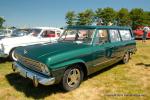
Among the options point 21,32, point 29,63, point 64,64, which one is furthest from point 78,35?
point 21,32

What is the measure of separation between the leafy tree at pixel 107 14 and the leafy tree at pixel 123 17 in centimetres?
156

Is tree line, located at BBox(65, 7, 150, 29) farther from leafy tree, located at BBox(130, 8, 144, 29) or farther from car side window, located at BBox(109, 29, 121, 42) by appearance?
car side window, located at BBox(109, 29, 121, 42)

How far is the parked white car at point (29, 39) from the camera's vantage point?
8.03 m

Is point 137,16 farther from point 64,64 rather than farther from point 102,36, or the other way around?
point 64,64

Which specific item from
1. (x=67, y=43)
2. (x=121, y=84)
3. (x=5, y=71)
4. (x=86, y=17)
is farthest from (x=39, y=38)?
(x=86, y=17)

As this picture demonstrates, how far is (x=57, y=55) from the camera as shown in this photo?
4.48 metres

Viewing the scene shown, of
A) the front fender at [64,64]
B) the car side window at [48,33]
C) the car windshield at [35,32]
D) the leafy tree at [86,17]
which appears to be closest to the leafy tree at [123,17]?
the leafy tree at [86,17]

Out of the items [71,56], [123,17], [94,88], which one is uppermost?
[123,17]

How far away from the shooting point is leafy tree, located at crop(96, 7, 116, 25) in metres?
48.6

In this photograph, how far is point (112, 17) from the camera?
160ft

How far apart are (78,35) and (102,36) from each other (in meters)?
0.75

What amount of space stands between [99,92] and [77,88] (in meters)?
0.61

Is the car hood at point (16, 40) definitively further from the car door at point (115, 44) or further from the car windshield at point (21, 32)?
the car door at point (115, 44)

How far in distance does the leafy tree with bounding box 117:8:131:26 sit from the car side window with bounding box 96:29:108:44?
40.5m
